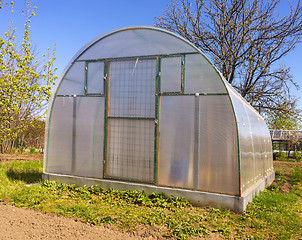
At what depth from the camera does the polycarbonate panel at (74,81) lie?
742 cm

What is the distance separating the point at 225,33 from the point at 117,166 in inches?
438

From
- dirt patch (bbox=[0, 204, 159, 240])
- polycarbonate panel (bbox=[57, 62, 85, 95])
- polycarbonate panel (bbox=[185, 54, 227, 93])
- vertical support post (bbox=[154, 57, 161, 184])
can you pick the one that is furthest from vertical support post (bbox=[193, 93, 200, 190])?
polycarbonate panel (bbox=[57, 62, 85, 95])

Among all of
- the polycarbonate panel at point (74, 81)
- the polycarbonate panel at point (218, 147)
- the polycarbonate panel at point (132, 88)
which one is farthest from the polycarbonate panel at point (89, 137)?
the polycarbonate panel at point (218, 147)

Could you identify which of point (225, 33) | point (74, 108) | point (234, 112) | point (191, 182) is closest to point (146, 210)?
point (191, 182)

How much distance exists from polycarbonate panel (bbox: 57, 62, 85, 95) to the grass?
8.23 feet

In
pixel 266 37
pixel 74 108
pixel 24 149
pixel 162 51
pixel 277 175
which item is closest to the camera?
pixel 162 51

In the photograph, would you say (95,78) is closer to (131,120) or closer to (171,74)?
(131,120)

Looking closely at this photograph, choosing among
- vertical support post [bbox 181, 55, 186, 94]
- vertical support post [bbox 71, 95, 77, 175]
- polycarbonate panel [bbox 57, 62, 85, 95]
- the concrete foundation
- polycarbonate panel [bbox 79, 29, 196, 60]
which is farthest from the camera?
polycarbonate panel [bbox 57, 62, 85, 95]

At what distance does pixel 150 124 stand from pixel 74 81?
2600 millimetres

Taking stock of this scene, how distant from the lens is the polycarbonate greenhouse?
591 cm

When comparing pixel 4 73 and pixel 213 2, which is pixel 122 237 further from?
pixel 213 2

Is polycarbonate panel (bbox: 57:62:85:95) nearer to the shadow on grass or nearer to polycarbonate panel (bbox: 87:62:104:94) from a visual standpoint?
polycarbonate panel (bbox: 87:62:104:94)

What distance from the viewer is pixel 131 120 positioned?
6.74 m

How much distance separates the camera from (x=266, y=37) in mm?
14680
